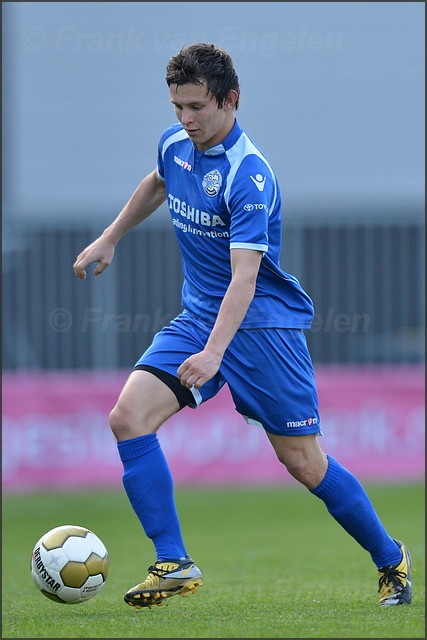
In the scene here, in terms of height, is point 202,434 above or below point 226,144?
below

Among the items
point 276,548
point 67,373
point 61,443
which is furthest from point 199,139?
point 67,373

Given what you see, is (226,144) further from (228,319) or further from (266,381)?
(266,381)

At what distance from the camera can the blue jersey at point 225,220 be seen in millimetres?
5348

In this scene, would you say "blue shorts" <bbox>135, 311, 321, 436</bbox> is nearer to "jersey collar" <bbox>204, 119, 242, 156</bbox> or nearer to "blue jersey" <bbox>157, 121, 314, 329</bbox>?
"blue jersey" <bbox>157, 121, 314, 329</bbox>

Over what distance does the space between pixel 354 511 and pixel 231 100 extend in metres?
2.02

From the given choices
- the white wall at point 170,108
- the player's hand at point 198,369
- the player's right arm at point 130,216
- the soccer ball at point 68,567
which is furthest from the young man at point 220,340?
the white wall at point 170,108

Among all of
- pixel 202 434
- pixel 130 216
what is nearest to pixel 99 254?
pixel 130 216

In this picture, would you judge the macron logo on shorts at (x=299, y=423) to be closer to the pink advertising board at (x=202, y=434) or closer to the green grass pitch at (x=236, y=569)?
the green grass pitch at (x=236, y=569)

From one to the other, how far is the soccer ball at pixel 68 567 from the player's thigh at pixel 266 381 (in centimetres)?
100

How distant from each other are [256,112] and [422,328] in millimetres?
4796

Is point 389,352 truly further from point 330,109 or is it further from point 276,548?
point 276,548

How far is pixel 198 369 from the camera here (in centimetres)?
511

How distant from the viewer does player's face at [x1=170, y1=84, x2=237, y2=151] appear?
5.30m

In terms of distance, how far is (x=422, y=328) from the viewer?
14.9 metres
